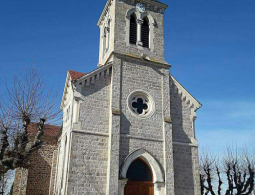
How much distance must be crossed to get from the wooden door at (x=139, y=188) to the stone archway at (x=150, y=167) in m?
0.31

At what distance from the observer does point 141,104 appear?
1714cm

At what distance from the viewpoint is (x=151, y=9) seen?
20047mm

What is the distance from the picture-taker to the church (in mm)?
14555

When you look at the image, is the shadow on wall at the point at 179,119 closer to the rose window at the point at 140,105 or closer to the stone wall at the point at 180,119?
the stone wall at the point at 180,119

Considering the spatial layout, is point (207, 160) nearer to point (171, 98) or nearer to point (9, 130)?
point (171, 98)

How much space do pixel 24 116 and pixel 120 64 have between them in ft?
21.2

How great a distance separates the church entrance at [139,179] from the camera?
49.5 feet

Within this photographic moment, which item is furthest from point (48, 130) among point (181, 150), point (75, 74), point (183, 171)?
point (183, 171)

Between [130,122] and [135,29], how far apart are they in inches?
273

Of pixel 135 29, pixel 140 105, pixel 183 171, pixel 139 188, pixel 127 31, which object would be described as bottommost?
pixel 139 188

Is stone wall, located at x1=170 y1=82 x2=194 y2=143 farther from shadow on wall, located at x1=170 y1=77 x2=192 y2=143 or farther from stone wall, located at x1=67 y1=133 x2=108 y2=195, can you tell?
stone wall, located at x1=67 y1=133 x2=108 y2=195

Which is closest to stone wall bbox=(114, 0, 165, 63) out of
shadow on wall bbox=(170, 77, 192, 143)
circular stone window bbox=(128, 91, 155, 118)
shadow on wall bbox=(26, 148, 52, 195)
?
shadow on wall bbox=(170, 77, 192, 143)

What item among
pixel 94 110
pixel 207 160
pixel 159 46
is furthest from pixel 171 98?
pixel 207 160

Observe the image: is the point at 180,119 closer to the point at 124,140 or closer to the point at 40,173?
the point at 124,140
